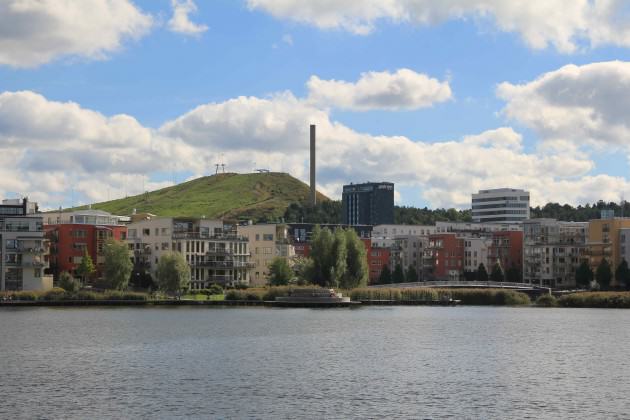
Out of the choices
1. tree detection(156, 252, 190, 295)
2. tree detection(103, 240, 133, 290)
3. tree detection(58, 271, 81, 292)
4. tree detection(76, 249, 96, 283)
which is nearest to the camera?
tree detection(58, 271, 81, 292)

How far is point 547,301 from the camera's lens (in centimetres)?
19712

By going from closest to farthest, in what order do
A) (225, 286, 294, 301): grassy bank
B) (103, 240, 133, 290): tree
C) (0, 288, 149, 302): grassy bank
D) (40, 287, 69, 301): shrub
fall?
(0, 288, 149, 302): grassy bank
(40, 287, 69, 301): shrub
(103, 240, 133, 290): tree
(225, 286, 294, 301): grassy bank

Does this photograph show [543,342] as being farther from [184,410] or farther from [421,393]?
[184,410]

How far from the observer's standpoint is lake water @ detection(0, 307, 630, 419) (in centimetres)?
6681

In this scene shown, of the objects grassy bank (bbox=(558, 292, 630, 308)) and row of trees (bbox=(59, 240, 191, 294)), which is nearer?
row of trees (bbox=(59, 240, 191, 294))

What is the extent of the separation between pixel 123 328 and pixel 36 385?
2010 inches

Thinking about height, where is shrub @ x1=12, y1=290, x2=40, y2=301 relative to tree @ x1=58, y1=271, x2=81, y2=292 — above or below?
below

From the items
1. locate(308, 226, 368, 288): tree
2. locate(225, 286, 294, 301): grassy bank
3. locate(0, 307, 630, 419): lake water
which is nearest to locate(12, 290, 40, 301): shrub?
locate(0, 307, 630, 419): lake water

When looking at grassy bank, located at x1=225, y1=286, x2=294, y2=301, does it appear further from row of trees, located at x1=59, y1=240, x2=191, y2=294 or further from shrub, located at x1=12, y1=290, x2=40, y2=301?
shrub, located at x1=12, y1=290, x2=40, y2=301

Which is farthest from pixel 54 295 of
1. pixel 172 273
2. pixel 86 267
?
pixel 172 273

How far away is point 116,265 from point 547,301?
80672mm

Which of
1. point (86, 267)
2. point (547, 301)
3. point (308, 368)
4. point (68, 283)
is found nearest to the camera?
point (308, 368)

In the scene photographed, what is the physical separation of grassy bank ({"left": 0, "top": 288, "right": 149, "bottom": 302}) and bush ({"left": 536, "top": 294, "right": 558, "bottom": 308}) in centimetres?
7404

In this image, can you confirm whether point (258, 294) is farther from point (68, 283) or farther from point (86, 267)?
point (68, 283)
